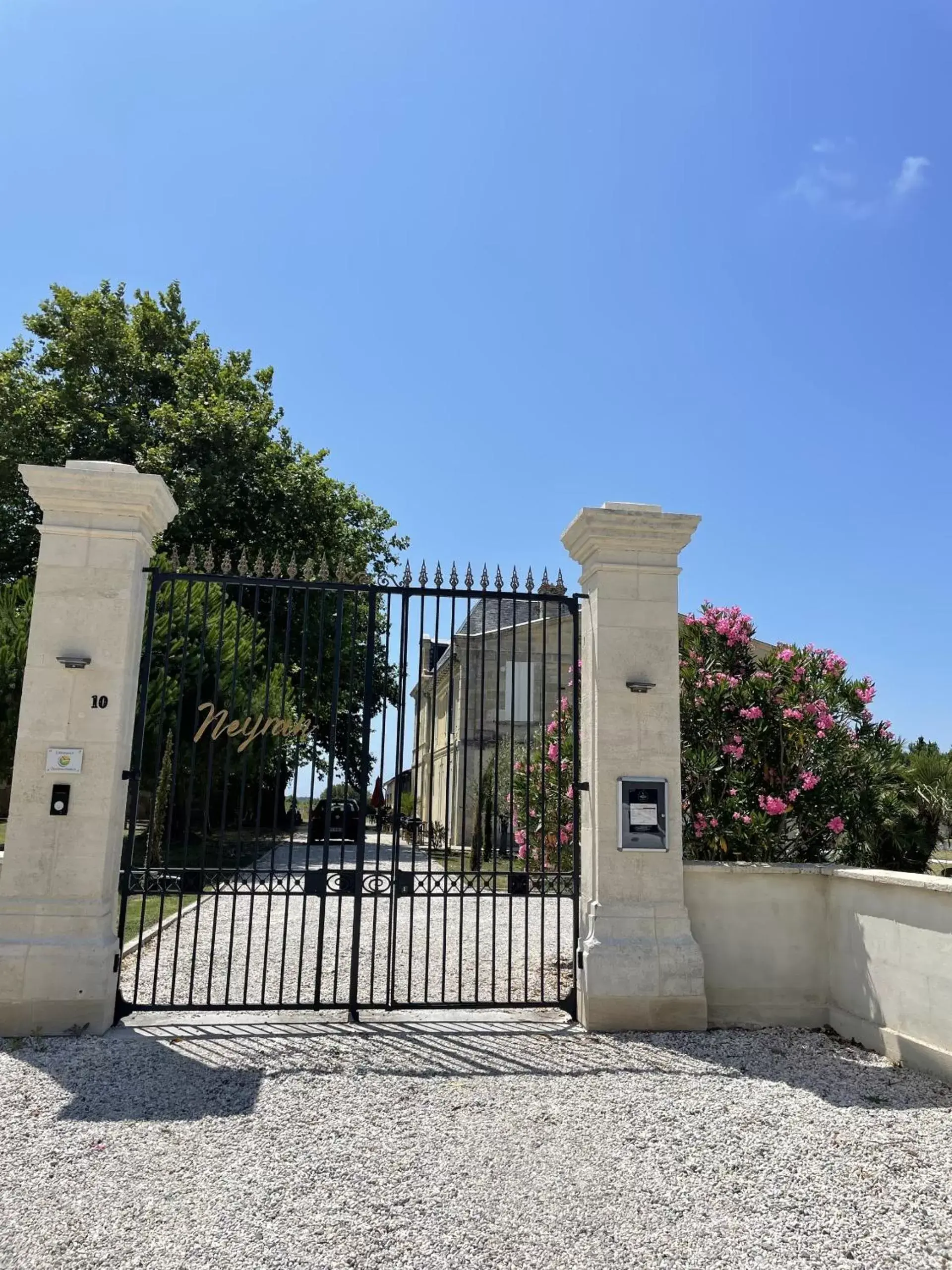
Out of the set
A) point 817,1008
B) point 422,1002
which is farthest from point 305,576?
point 817,1008

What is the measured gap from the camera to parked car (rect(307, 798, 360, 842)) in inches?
226

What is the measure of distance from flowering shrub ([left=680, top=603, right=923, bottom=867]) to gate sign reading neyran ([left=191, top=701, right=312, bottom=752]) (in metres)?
3.24

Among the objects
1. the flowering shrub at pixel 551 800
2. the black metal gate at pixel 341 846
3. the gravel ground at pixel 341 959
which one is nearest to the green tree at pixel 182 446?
the black metal gate at pixel 341 846

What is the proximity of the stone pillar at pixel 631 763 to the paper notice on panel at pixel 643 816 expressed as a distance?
0.11 metres

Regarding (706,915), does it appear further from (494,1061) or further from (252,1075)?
(252,1075)

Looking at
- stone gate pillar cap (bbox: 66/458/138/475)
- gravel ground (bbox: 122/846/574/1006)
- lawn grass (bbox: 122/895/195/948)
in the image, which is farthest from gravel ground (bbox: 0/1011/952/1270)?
lawn grass (bbox: 122/895/195/948)

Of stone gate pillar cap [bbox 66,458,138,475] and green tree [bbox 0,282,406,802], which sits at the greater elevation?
green tree [bbox 0,282,406,802]

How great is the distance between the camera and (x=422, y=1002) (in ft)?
19.7

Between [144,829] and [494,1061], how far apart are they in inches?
690

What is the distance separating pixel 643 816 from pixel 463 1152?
8.44 feet

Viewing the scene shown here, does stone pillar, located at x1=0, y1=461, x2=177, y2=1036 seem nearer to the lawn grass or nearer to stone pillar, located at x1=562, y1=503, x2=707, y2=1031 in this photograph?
stone pillar, located at x1=562, y1=503, x2=707, y2=1031

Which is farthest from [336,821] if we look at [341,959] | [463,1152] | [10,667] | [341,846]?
[463,1152]

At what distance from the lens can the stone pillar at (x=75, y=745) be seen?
5090mm

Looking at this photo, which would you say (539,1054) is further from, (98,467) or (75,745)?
(98,467)
